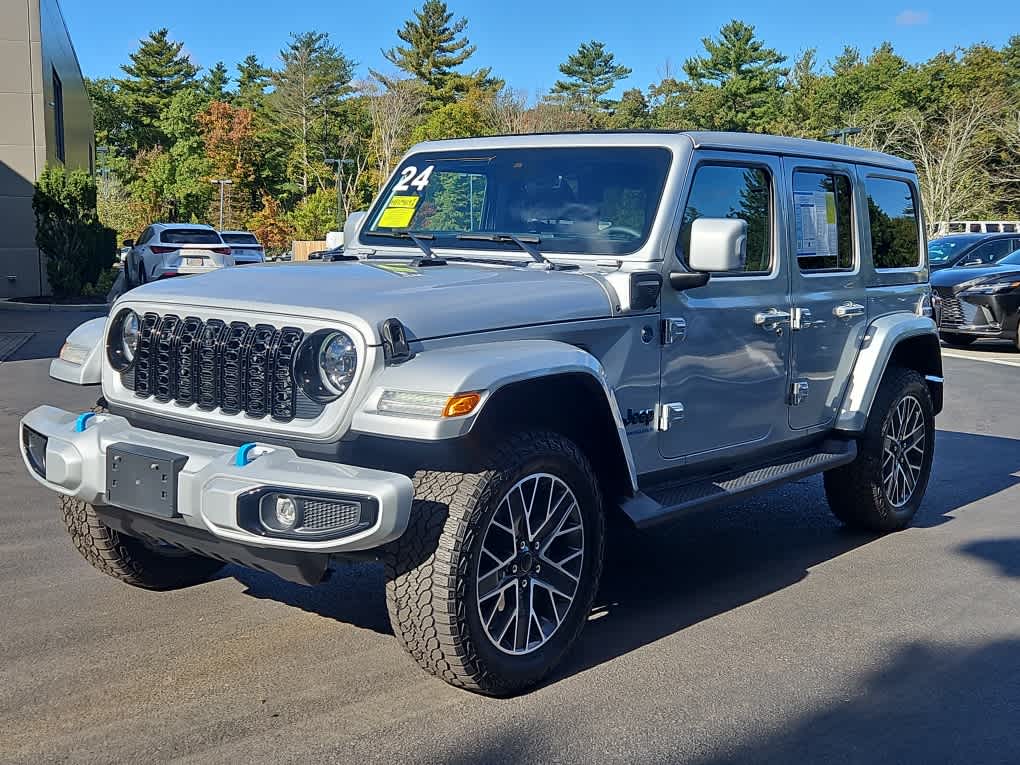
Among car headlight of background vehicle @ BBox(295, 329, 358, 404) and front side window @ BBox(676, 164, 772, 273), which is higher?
front side window @ BBox(676, 164, 772, 273)

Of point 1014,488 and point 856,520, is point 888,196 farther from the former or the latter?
point 1014,488

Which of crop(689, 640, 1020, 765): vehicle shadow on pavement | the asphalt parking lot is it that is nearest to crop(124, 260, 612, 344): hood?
the asphalt parking lot

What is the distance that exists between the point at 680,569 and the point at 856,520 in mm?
1292

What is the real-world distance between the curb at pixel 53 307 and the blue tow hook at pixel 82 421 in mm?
17732

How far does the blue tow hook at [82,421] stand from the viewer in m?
4.07

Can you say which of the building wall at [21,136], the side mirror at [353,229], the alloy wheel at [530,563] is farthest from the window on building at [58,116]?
the alloy wheel at [530,563]

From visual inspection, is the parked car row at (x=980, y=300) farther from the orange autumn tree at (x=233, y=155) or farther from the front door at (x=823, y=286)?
the orange autumn tree at (x=233, y=155)

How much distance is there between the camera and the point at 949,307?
1653cm

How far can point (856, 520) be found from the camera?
6301 millimetres

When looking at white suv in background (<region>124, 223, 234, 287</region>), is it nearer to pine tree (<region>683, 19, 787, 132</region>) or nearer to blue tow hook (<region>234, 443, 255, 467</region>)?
blue tow hook (<region>234, 443, 255, 467</region>)

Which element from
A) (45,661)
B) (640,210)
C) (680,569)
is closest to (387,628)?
(45,661)

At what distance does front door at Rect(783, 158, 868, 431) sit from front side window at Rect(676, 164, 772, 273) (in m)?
0.19

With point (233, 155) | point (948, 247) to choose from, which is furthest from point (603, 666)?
point (233, 155)

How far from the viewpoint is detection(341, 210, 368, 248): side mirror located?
5513 mm
